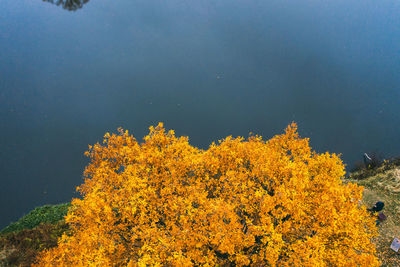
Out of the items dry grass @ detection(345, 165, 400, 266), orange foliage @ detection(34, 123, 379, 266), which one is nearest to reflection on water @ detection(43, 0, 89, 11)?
orange foliage @ detection(34, 123, 379, 266)

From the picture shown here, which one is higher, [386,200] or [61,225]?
[61,225]

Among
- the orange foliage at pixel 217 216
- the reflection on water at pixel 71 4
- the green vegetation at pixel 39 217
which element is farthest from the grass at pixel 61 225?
the reflection on water at pixel 71 4

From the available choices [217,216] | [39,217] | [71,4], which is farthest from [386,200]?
[71,4]

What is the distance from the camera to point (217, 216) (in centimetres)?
1928

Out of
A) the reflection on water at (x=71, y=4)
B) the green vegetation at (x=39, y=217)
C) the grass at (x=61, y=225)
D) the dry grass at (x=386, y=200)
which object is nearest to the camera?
the dry grass at (x=386, y=200)

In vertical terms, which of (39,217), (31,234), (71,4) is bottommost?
(31,234)

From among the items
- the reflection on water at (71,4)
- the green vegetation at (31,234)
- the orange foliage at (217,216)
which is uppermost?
the reflection on water at (71,4)

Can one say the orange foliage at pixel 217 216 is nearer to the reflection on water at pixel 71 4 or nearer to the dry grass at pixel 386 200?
the dry grass at pixel 386 200

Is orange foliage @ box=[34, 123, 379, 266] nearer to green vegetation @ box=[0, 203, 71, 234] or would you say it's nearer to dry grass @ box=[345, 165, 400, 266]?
dry grass @ box=[345, 165, 400, 266]

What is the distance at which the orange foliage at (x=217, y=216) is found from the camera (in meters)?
18.9

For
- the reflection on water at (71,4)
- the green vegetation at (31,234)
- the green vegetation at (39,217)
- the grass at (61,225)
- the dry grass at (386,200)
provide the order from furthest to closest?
1. the reflection on water at (71,4)
2. the green vegetation at (39,217)
3. the green vegetation at (31,234)
4. the grass at (61,225)
5. the dry grass at (386,200)

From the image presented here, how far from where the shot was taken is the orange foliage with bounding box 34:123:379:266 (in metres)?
18.9

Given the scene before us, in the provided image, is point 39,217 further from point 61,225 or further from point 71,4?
point 71,4

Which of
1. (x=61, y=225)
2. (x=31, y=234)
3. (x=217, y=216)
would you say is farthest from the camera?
(x=61, y=225)
